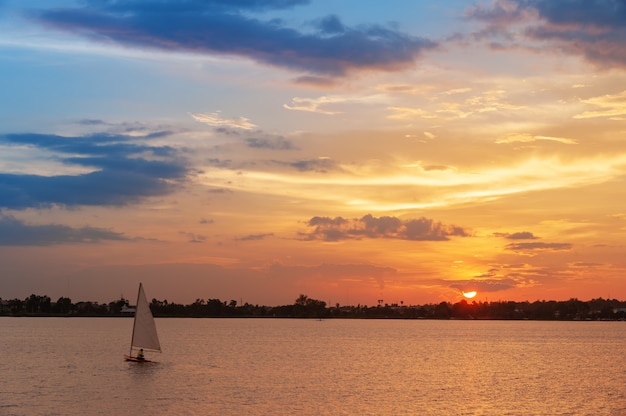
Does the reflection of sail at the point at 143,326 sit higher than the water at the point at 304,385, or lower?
higher

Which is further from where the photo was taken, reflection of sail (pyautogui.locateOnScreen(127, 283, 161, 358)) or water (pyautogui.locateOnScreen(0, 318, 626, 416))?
reflection of sail (pyautogui.locateOnScreen(127, 283, 161, 358))

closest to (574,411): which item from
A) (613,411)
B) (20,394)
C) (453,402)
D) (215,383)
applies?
(613,411)

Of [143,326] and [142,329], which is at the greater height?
[143,326]

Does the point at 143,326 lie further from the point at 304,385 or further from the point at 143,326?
the point at 304,385

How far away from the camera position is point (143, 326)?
116 meters

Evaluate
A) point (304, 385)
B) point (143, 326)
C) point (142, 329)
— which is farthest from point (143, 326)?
point (304, 385)

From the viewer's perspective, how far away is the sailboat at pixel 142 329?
11450 centimetres

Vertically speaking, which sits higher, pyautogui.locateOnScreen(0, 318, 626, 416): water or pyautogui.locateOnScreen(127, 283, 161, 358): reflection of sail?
pyautogui.locateOnScreen(127, 283, 161, 358): reflection of sail

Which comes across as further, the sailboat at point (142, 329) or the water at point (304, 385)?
the sailboat at point (142, 329)

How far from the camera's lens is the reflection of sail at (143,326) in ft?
375

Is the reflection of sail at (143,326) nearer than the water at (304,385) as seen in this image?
No

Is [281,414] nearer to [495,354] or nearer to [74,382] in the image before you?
[74,382]

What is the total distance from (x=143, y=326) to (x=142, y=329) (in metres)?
1.08

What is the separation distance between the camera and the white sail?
114m
